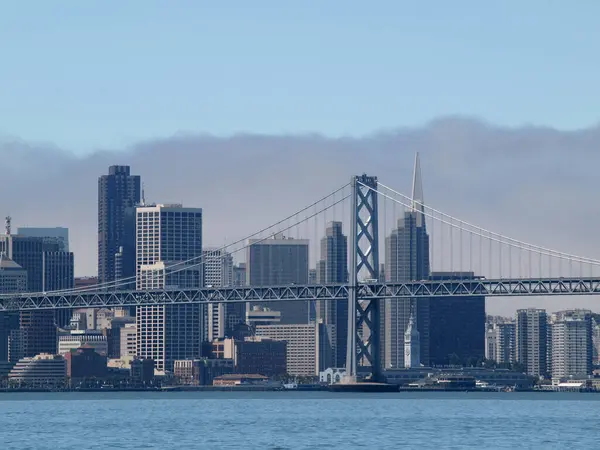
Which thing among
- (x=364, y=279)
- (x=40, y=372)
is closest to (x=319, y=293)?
(x=364, y=279)

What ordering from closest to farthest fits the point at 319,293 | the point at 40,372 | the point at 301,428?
the point at 301,428 < the point at 319,293 < the point at 40,372

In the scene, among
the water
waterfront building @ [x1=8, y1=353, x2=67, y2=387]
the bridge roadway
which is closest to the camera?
the water

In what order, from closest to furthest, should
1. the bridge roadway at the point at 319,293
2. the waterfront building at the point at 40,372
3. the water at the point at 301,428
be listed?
the water at the point at 301,428 → the bridge roadway at the point at 319,293 → the waterfront building at the point at 40,372

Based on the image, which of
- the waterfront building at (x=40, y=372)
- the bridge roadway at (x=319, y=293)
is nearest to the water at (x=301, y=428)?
the bridge roadway at (x=319, y=293)

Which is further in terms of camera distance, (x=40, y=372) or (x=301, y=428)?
(x=40, y=372)

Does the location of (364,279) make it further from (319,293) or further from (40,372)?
(40,372)

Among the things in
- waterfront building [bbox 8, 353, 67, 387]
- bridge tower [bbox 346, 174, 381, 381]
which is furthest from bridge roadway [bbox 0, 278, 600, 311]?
waterfront building [bbox 8, 353, 67, 387]

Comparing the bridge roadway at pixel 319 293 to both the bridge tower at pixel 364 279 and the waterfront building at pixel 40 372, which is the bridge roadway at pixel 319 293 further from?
the waterfront building at pixel 40 372

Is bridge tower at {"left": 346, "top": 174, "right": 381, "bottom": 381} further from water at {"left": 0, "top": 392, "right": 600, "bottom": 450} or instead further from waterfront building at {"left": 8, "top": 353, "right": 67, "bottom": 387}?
waterfront building at {"left": 8, "top": 353, "right": 67, "bottom": 387}
